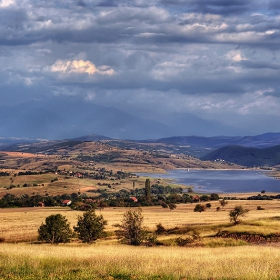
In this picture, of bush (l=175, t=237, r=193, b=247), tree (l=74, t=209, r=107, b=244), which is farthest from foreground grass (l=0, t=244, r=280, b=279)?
tree (l=74, t=209, r=107, b=244)

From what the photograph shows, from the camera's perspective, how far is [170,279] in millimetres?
18266

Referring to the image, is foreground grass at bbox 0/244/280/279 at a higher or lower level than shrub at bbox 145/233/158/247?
higher

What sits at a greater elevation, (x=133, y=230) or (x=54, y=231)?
(x=133, y=230)

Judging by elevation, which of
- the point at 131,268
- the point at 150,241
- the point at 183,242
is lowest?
the point at 183,242

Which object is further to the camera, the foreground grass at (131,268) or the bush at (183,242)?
the bush at (183,242)

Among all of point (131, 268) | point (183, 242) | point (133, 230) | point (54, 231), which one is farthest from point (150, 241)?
point (131, 268)

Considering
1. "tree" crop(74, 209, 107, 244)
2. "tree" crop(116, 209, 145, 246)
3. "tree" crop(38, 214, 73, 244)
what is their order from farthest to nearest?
1. "tree" crop(38, 214, 73, 244)
2. "tree" crop(74, 209, 107, 244)
3. "tree" crop(116, 209, 145, 246)

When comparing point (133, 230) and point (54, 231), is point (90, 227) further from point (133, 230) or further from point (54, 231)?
point (133, 230)

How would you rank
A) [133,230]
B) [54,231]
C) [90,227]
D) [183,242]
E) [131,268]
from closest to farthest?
[131,268], [133,230], [183,242], [90,227], [54,231]

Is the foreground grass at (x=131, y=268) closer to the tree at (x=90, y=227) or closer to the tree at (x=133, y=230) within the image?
the tree at (x=133, y=230)

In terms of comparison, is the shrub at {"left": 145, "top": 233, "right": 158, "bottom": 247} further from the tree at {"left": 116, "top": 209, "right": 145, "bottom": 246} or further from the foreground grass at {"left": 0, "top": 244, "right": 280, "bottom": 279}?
the foreground grass at {"left": 0, "top": 244, "right": 280, "bottom": 279}

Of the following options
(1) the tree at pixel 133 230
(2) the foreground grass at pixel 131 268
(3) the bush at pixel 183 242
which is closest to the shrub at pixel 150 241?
(1) the tree at pixel 133 230

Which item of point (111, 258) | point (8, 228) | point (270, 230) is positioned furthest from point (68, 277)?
point (8, 228)

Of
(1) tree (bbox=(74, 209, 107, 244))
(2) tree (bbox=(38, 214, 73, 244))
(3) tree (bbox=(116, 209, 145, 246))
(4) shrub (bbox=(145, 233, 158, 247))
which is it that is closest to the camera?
(4) shrub (bbox=(145, 233, 158, 247))
